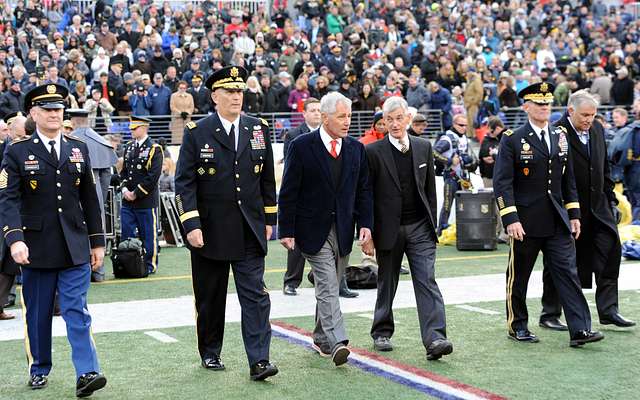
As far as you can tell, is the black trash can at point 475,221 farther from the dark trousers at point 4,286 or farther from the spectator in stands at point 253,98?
the dark trousers at point 4,286

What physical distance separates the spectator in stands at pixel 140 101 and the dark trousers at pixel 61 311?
1432cm

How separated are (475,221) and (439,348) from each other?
795 centimetres

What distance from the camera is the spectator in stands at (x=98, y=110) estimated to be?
20391 mm

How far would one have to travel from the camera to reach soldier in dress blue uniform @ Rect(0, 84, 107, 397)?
6980mm

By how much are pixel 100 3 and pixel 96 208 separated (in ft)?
65.9

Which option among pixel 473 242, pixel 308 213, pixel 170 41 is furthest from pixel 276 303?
pixel 170 41

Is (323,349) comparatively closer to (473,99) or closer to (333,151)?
(333,151)

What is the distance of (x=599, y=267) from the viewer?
9172 mm

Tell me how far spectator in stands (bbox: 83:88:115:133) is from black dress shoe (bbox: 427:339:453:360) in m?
13.6

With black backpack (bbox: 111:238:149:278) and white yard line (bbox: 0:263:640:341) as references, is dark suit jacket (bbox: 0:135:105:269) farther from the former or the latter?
black backpack (bbox: 111:238:149:278)

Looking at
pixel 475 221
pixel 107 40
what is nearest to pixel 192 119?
pixel 107 40

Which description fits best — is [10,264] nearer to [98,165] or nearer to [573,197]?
[98,165]

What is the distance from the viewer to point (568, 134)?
29.7 ft

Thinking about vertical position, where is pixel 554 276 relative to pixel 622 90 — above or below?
below
